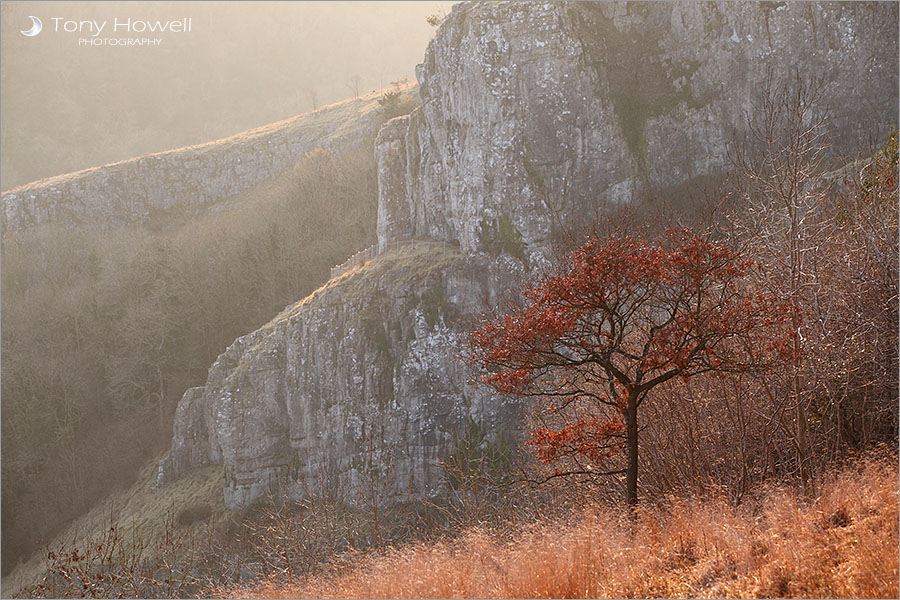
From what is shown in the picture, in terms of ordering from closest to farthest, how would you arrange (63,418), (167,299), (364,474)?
(364,474)
(63,418)
(167,299)

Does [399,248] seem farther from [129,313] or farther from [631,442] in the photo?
[129,313]

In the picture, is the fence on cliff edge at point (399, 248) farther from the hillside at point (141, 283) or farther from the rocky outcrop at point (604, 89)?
the hillside at point (141, 283)

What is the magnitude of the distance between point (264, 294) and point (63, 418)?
46.4 ft

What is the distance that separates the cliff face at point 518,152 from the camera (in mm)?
23016

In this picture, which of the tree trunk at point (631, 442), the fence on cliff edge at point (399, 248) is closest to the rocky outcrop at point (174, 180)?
the fence on cliff edge at point (399, 248)

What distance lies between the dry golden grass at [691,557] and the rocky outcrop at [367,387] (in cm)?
1421

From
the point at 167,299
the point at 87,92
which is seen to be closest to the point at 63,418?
the point at 167,299

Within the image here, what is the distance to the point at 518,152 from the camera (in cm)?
2498

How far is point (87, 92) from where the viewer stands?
87.9 m

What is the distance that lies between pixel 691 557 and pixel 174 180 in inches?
2111

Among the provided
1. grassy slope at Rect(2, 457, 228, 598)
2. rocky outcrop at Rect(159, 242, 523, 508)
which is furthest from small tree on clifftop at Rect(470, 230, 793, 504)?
grassy slope at Rect(2, 457, 228, 598)

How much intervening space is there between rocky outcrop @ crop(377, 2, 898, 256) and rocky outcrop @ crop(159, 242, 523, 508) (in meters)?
2.54

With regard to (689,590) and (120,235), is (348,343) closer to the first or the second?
(689,590)

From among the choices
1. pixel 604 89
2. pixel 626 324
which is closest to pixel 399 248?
pixel 604 89
